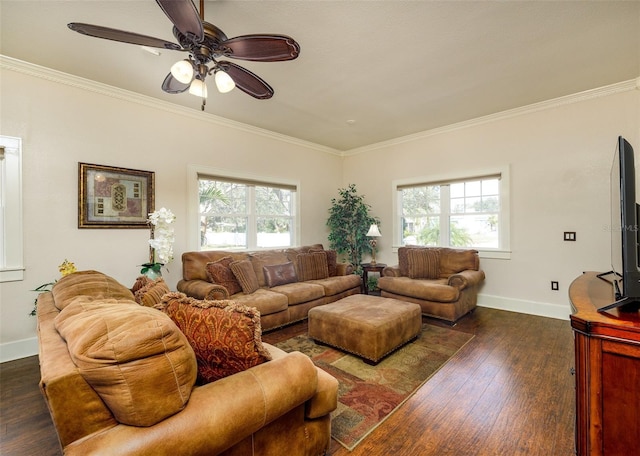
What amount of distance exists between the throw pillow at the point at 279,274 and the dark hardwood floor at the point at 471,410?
227cm

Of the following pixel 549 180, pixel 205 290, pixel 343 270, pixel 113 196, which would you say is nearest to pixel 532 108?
pixel 549 180

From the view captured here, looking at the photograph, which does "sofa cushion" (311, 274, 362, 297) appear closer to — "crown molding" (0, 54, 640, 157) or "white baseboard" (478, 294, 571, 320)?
"white baseboard" (478, 294, 571, 320)

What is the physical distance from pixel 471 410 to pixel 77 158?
4.30m

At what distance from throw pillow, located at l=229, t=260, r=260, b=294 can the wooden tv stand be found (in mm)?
3081

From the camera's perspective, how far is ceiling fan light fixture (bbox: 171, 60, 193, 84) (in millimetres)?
1865

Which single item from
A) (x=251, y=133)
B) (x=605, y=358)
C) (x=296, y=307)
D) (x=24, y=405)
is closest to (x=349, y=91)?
(x=251, y=133)

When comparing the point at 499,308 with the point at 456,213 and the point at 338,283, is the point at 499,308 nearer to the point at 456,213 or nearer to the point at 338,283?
the point at 456,213

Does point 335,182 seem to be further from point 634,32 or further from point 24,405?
point 24,405

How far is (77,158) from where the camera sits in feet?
10.0

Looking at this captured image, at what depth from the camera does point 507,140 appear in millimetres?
4062

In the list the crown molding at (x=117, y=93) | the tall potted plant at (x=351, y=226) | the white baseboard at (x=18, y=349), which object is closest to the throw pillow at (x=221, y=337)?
the white baseboard at (x=18, y=349)

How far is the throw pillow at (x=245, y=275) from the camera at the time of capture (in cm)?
353

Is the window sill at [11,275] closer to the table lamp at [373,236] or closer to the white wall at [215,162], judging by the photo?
the white wall at [215,162]

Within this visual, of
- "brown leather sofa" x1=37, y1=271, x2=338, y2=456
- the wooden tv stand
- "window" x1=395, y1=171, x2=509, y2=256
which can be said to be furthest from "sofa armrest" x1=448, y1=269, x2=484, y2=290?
"brown leather sofa" x1=37, y1=271, x2=338, y2=456
